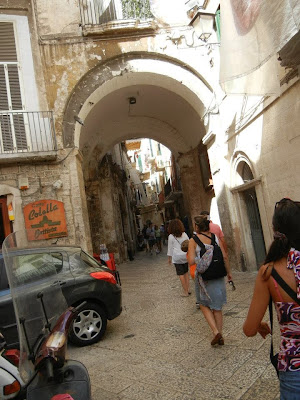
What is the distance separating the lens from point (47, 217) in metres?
8.77

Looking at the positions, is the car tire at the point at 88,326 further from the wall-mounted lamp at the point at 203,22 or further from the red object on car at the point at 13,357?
the wall-mounted lamp at the point at 203,22

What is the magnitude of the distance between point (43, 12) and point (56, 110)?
2.87 m

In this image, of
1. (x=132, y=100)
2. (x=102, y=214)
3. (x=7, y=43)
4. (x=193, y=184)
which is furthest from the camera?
(x=102, y=214)

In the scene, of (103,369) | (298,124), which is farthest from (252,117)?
(103,369)

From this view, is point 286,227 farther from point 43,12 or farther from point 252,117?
point 43,12

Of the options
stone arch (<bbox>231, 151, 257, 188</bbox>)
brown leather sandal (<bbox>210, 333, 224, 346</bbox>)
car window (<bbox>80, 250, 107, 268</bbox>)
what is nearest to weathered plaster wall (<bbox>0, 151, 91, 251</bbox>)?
car window (<bbox>80, 250, 107, 268</bbox>)

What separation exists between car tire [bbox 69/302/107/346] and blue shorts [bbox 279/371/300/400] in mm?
3691

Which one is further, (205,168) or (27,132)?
(205,168)

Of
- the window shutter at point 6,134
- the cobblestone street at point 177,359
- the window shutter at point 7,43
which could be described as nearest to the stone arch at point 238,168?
the cobblestone street at point 177,359

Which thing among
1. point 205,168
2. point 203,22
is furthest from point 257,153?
point 205,168

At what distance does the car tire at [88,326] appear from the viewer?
16.2 feet

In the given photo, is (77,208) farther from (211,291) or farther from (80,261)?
(211,291)

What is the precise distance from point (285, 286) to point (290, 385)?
48cm

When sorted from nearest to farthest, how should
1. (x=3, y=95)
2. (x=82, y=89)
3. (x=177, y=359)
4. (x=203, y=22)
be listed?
(x=177, y=359) < (x=203, y=22) < (x=3, y=95) < (x=82, y=89)
